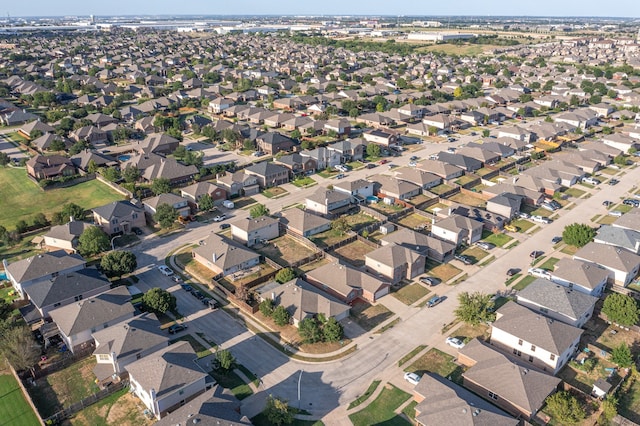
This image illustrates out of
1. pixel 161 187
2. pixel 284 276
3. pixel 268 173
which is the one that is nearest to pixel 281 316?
pixel 284 276

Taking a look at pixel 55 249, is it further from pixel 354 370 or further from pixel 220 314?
pixel 354 370

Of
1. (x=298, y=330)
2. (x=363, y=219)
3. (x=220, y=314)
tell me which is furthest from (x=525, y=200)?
(x=220, y=314)

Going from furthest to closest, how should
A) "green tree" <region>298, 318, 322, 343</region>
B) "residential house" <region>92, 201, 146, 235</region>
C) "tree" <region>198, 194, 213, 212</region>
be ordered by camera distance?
"tree" <region>198, 194, 213, 212</region> < "residential house" <region>92, 201, 146, 235</region> < "green tree" <region>298, 318, 322, 343</region>

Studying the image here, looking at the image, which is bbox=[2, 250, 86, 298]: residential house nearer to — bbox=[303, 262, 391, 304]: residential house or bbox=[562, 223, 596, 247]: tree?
bbox=[303, 262, 391, 304]: residential house

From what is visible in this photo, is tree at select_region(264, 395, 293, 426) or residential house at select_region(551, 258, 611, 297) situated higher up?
residential house at select_region(551, 258, 611, 297)

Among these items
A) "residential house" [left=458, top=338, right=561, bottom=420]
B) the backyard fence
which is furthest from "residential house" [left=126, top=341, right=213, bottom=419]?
"residential house" [left=458, top=338, right=561, bottom=420]

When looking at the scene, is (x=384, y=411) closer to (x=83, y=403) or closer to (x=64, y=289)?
(x=83, y=403)
